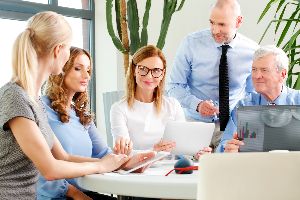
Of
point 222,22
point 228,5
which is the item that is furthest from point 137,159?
point 228,5

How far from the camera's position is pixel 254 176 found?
132cm

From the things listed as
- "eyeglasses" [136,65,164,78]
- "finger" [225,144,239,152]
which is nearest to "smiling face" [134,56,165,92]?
"eyeglasses" [136,65,164,78]

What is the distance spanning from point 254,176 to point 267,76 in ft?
5.33

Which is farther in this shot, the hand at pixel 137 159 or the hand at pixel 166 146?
the hand at pixel 166 146

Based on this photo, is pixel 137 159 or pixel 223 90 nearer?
pixel 137 159

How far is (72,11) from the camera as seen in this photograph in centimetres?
555

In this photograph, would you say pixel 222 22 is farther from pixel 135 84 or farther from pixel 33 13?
pixel 33 13

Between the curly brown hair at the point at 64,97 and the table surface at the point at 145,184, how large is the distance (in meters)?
0.67

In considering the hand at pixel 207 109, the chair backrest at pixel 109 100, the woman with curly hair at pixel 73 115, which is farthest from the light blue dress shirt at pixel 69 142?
the chair backrest at pixel 109 100

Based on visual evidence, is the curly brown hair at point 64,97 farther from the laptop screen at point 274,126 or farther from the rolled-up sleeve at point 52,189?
the laptop screen at point 274,126

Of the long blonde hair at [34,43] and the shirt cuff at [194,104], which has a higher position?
the long blonde hair at [34,43]

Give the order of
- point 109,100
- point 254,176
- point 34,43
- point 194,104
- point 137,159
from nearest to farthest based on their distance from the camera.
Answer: point 254,176
point 34,43
point 137,159
point 194,104
point 109,100

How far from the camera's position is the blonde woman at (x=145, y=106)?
10.1 feet

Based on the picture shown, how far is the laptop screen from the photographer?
1997mm
